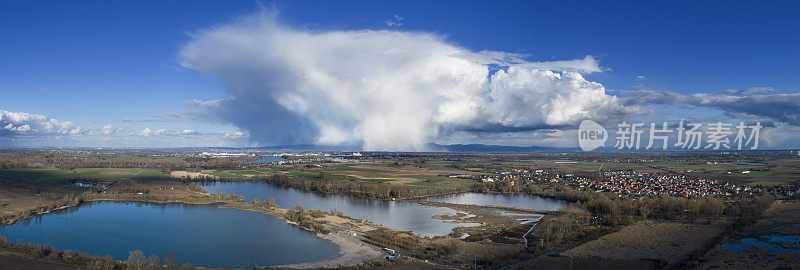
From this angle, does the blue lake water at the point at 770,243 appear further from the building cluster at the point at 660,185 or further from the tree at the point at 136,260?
the tree at the point at 136,260

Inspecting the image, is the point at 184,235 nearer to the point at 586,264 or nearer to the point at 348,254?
the point at 348,254

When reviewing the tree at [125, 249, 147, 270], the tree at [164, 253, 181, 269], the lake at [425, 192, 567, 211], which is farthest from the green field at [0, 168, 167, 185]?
the lake at [425, 192, 567, 211]

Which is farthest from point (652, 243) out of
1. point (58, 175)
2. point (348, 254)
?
point (58, 175)

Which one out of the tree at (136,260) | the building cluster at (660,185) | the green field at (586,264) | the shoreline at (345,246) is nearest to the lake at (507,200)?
the building cluster at (660,185)

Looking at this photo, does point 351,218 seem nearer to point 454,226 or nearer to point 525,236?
point 454,226

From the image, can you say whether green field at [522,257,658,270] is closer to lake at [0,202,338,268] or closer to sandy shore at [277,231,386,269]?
A: sandy shore at [277,231,386,269]

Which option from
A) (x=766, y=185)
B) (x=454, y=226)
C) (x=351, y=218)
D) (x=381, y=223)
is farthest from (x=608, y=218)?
(x=766, y=185)
